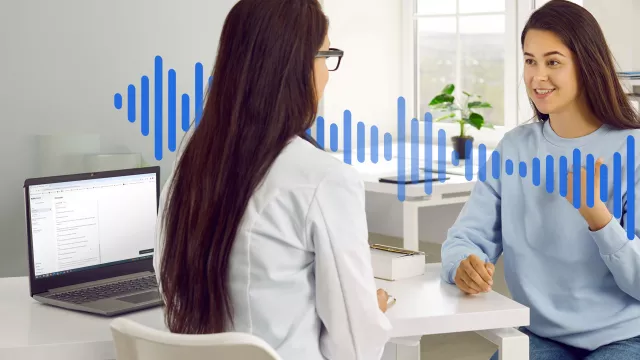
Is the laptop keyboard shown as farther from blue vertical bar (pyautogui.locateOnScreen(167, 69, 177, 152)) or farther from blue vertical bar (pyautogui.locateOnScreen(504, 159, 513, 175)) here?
blue vertical bar (pyautogui.locateOnScreen(167, 69, 177, 152))

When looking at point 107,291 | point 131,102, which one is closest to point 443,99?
point 131,102

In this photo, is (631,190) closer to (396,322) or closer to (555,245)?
(555,245)

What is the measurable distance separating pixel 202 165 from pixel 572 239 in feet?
3.17

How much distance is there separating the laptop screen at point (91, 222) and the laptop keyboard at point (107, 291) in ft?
0.24

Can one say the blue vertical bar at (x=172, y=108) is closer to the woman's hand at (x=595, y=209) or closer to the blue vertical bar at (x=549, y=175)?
the blue vertical bar at (x=549, y=175)

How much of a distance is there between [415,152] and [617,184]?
2552 millimetres

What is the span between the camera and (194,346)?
129 cm

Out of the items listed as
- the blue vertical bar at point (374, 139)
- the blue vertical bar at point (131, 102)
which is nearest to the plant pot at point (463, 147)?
the blue vertical bar at point (374, 139)

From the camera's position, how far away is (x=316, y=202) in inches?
58.3

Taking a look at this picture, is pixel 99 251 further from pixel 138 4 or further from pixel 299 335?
Answer: pixel 138 4

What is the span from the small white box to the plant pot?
2.26 metres

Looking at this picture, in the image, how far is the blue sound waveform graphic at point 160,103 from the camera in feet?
10.2

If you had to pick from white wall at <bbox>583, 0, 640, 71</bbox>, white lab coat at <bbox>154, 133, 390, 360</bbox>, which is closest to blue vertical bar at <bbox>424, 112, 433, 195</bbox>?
white wall at <bbox>583, 0, 640, 71</bbox>

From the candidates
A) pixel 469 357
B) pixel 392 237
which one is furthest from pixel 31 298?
pixel 392 237
